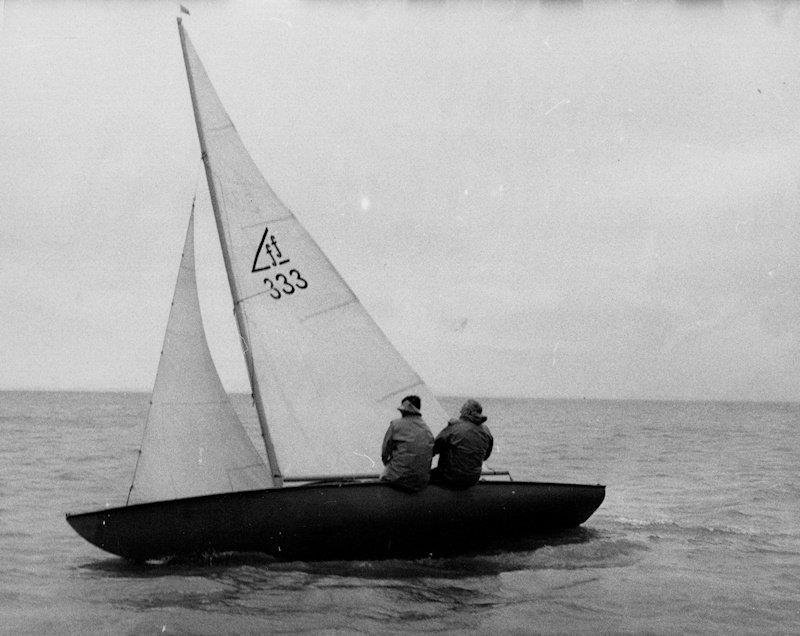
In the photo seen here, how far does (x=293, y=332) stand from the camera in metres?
10.5

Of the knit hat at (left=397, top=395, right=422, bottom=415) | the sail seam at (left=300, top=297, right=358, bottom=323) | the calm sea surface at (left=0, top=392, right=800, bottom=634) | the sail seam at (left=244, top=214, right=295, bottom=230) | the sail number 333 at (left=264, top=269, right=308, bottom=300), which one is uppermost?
the sail seam at (left=244, top=214, right=295, bottom=230)

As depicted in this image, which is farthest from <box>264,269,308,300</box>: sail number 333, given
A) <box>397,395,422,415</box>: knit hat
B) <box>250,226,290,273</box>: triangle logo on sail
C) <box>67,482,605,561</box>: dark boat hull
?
<box>67,482,605,561</box>: dark boat hull

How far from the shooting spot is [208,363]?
10.7m

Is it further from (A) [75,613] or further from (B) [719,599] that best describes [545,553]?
(A) [75,613]

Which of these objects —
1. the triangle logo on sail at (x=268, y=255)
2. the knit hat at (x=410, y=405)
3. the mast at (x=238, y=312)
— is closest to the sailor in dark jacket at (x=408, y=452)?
the knit hat at (x=410, y=405)

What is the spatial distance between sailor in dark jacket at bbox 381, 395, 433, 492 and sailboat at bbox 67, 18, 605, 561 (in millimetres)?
161

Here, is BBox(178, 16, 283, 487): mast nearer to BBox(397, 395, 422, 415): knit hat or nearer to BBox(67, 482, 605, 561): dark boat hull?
BBox(67, 482, 605, 561): dark boat hull

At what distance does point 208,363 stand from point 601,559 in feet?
17.8

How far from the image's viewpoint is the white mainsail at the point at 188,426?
405 inches

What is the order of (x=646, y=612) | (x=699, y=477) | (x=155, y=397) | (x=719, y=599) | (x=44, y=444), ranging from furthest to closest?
1. (x=44, y=444)
2. (x=699, y=477)
3. (x=155, y=397)
4. (x=719, y=599)
5. (x=646, y=612)

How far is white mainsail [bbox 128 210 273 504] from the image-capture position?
33.7 ft

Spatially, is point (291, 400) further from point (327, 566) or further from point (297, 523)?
point (327, 566)

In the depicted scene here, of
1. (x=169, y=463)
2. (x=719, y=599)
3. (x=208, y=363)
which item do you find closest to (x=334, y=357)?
(x=208, y=363)

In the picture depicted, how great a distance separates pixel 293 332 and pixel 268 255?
3.18 feet
